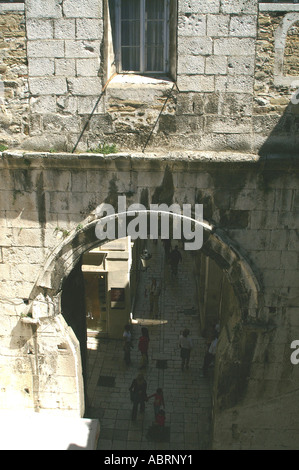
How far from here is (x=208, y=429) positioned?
331 inches

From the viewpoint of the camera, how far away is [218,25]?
562 centimetres

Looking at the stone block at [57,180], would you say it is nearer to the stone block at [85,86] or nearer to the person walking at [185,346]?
the stone block at [85,86]

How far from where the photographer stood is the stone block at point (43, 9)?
566 centimetres

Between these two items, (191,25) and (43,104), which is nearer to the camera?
(191,25)

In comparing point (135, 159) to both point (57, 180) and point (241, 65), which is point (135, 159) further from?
point (241, 65)

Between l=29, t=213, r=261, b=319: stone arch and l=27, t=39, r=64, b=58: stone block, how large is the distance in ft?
7.76

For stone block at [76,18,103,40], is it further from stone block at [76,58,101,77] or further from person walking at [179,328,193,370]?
person walking at [179,328,193,370]

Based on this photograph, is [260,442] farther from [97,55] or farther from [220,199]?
[97,55]

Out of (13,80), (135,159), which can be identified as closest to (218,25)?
(135,159)

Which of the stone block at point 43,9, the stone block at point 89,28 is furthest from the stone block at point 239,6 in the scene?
the stone block at point 43,9

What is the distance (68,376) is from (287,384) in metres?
3.61

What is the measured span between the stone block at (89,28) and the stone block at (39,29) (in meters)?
0.38

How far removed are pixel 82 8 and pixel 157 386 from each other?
25.4ft

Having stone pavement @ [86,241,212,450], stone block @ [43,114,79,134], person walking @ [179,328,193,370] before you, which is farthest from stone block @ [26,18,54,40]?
stone pavement @ [86,241,212,450]
